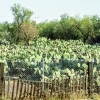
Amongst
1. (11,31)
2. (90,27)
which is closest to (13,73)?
(90,27)

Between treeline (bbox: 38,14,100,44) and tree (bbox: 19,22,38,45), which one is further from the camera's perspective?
treeline (bbox: 38,14,100,44)

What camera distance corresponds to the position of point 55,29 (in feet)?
372

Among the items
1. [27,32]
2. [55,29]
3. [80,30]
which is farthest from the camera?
[55,29]

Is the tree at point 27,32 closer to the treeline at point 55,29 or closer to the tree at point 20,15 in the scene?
the treeline at point 55,29

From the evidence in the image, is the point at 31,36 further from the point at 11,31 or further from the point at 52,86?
the point at 52,86

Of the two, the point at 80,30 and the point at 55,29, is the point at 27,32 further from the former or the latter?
the point at 55,29

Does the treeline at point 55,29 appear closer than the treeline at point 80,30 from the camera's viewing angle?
Yes

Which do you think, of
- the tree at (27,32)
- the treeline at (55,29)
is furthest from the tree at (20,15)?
the tree at (27,32)

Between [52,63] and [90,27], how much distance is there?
82.0m

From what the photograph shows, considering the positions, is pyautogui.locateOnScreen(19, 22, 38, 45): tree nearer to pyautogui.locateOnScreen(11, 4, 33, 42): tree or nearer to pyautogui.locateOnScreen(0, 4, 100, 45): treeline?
pyautogui.locateOnScreen(0, 4, 100, 45): treeline

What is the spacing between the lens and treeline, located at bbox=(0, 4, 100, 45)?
94.2 m

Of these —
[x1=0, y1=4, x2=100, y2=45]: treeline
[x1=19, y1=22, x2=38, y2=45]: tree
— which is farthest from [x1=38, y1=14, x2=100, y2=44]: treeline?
[x1=19, y1=22, x2=38, y2=45]: tree

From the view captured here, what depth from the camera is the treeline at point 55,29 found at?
3709 inches

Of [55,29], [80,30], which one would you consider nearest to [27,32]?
[80,30]
